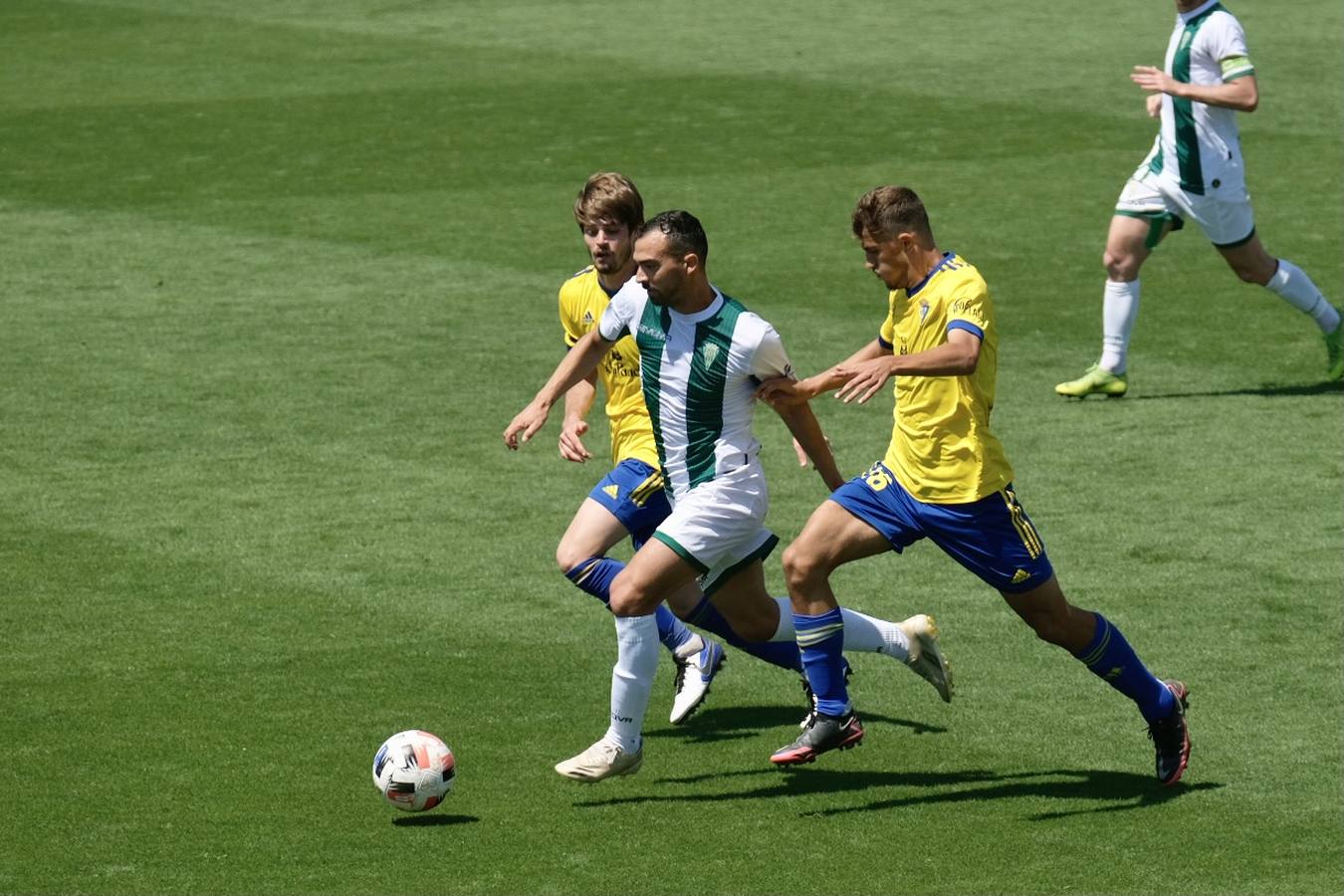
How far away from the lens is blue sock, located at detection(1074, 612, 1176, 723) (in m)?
7.73

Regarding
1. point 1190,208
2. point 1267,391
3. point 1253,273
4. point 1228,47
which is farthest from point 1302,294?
point 1228,47

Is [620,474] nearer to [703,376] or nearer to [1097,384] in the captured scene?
[703,376]

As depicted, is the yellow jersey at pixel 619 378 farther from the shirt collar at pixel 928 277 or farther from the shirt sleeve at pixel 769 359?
the shirt collar at pixel 928 277

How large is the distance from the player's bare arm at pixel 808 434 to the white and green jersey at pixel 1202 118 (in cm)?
644

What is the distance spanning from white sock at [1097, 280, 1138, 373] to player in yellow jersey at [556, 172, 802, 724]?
549cm

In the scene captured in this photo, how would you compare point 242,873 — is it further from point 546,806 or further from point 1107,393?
point 1107,393

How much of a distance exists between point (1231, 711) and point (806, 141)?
1506cm

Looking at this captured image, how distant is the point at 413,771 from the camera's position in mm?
7426

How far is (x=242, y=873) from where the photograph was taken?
6.90 m

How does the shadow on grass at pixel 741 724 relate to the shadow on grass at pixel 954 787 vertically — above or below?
below

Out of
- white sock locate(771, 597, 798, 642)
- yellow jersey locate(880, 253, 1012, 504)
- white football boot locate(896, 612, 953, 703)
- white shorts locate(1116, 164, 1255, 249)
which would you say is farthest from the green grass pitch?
yellow jersey locate(880, 253, 1012, 504)

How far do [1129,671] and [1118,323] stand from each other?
6241 mm

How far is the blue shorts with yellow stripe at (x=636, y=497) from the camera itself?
8.48 metres

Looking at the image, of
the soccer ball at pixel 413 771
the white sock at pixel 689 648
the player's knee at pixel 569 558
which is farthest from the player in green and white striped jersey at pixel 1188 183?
the soccer ball at pixel 413 771
